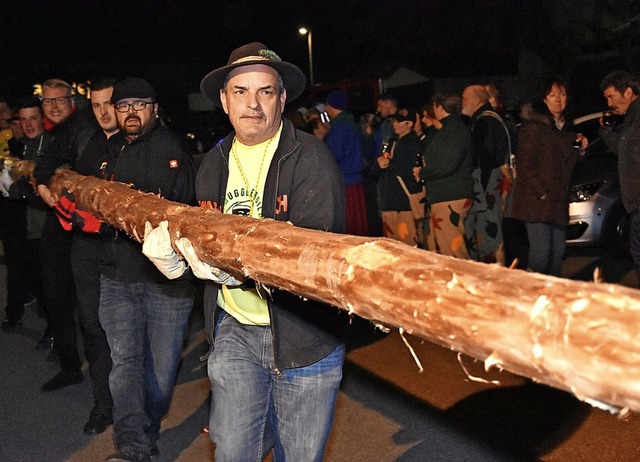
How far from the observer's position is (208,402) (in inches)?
197

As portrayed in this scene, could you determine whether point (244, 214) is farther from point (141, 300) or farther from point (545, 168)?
point (545, 168)

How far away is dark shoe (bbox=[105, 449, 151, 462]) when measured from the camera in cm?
393

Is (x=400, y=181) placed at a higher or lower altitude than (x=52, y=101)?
lower

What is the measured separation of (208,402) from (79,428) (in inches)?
35.9

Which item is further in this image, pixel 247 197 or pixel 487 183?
pixel 487 183

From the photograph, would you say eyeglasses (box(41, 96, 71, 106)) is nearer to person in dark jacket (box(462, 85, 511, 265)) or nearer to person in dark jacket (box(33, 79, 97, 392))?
person in dark jacket (box(33, 79, 97, 392))

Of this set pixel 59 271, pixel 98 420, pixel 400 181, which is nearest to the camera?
pixel 98 420

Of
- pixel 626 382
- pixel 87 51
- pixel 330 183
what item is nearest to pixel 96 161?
pixel 330 183

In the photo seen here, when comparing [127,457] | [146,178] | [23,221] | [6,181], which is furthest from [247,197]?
[23,221]

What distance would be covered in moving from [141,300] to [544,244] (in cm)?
368

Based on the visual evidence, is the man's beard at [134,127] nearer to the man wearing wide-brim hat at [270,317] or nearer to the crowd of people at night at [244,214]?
the crowd of people at night at [244,214]

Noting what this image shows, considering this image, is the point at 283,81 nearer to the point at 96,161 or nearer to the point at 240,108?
the point at 240,108

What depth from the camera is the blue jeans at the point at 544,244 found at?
6.01 m

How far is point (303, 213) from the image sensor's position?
8.95 feet
